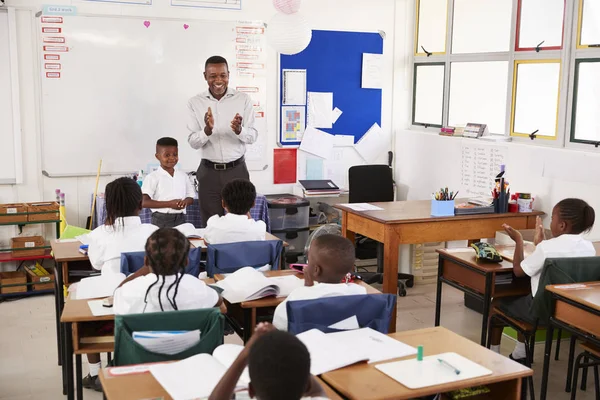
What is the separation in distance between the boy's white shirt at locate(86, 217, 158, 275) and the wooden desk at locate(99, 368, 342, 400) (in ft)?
4.58

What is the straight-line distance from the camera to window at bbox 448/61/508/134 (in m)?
5.84

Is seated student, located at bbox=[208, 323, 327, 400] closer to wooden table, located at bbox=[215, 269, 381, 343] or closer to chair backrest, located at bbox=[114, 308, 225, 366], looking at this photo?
chair backrest, located at bbox=[114, 308, 225, 366]

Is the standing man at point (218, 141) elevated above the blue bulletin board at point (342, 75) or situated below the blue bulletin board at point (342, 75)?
below

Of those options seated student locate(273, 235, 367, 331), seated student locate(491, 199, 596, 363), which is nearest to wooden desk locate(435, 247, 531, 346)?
seated student locate(491, 199, 596, 363)

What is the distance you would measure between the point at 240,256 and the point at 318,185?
9.67ft

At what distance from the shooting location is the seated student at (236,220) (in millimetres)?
3826

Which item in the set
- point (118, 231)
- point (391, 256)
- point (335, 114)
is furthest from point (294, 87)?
point (118, 231)

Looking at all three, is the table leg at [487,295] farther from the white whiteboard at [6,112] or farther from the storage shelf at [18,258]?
the white whiteboard at [6,112]

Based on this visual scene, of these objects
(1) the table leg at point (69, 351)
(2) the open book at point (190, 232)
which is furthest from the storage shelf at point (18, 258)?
(1) the table leg at point (69, 351)

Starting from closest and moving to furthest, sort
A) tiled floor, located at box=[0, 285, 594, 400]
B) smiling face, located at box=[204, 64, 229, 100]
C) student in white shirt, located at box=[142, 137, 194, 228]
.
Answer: tiled floor, located at box=[0, 285, 594, 400] → student in white shirt, located at box=[142, 137, 194, 228] → smiling face, located at box=[204, 64, 229, 100]

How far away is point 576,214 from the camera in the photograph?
11.6 feet

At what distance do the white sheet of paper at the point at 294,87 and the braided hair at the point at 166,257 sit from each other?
4033 mm

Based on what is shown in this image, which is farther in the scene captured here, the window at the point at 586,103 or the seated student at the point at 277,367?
the window at the point at 586,103

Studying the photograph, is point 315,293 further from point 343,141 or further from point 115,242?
point 343,141
